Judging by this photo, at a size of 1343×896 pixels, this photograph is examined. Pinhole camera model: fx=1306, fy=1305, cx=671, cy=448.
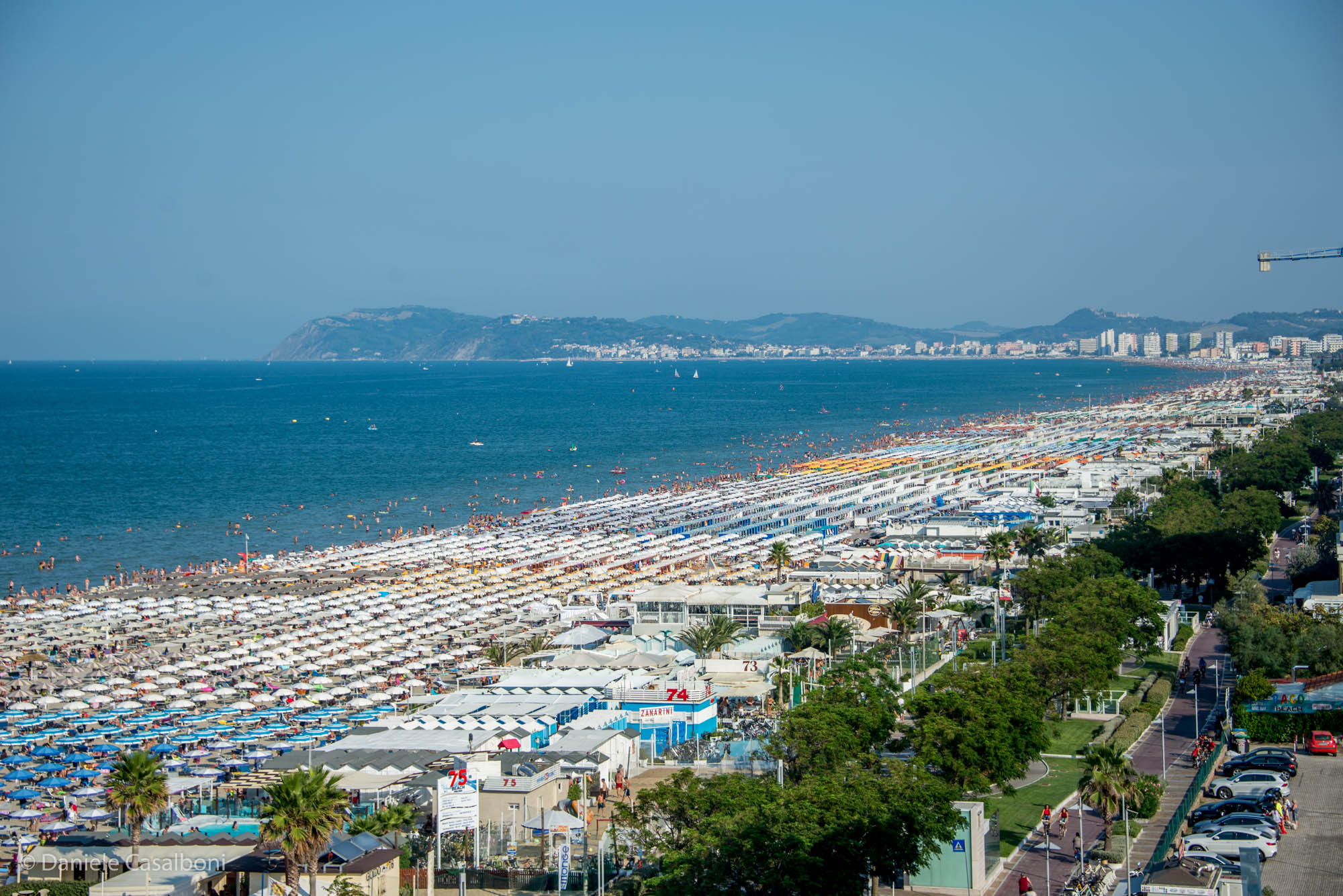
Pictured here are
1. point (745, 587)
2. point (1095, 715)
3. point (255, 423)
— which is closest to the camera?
point (1095, 715)

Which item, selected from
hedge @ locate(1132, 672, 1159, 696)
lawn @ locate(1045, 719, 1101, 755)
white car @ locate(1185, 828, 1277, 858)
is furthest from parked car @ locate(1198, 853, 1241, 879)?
hedge @ locate(1132, 672, 1159, 696)

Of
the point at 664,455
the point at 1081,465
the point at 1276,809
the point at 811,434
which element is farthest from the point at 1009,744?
the point at 811,434

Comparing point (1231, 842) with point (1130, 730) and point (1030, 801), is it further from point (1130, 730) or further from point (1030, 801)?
point (1130, 730)

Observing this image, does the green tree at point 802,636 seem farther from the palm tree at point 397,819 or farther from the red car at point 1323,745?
the palm tree at point 397,819

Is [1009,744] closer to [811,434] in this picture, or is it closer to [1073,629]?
[1073,629]

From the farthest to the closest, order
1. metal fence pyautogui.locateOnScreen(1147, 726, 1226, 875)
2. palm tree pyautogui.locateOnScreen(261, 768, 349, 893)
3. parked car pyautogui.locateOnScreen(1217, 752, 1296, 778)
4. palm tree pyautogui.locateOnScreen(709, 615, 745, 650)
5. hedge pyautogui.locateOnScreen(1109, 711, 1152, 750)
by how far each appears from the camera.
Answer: palm tree pyautogui.locateOnScreen(709, 615, 745, 650) < hedge pyautogui.locateOnScreen(1109, 711, 1152, 750) < parked car pyautogui.locateOnScreen(1217, 752, 1296, 778) < metal fence pyautogui.locateOnScreen(1147, 726, 1226, 875) < palm tree pyautogui.locateOnScreen(261, 768, 349, 893)

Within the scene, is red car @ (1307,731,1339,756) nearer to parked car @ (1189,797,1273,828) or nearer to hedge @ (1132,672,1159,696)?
parked car @ (1189,797,1273,828)

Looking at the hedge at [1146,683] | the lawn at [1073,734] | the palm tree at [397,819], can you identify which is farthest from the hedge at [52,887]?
the hedge at [1146,683]
